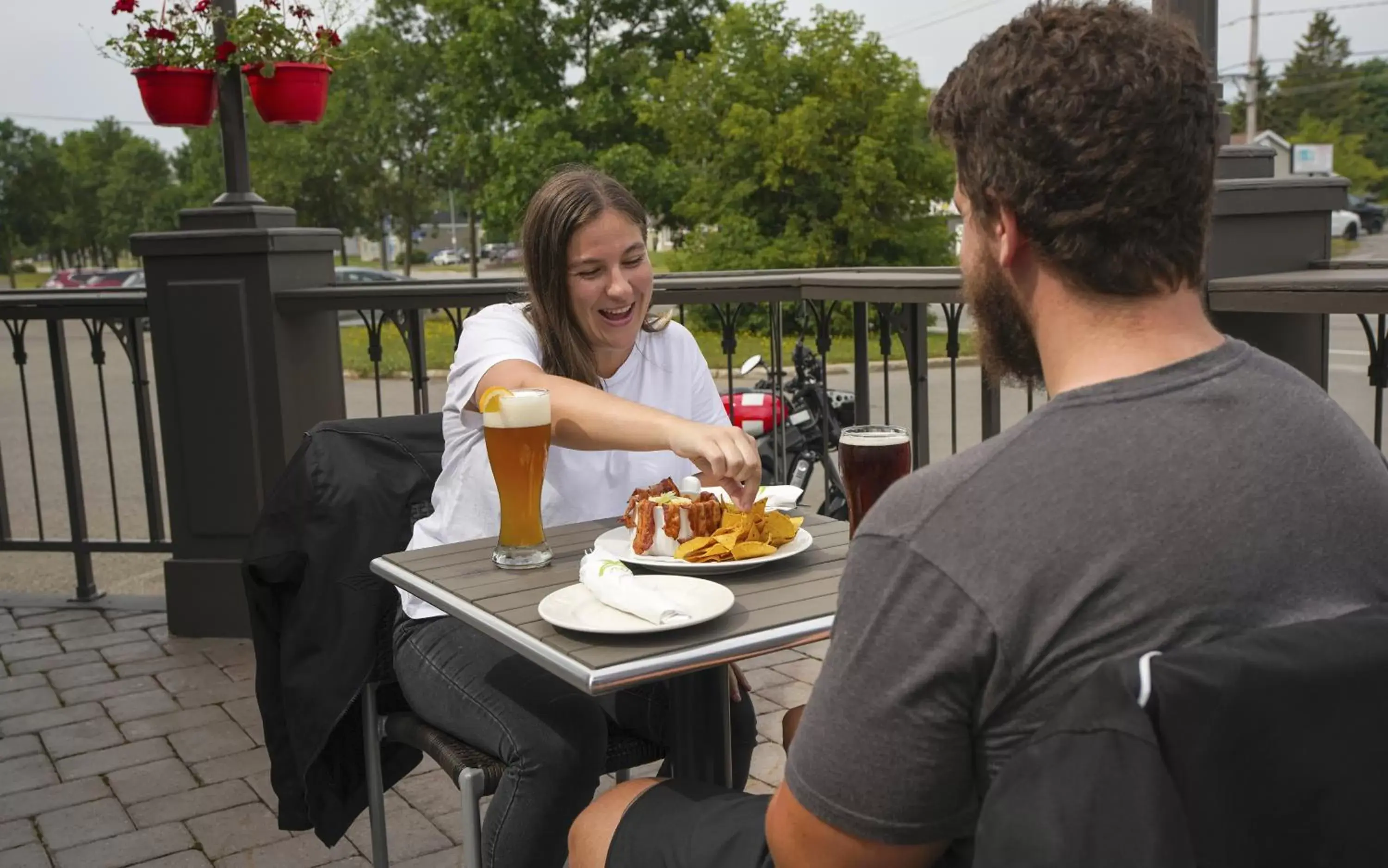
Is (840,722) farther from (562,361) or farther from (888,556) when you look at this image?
(562,361)

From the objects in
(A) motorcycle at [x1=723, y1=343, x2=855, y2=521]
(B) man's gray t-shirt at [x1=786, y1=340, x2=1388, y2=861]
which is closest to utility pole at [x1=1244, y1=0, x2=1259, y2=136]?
(A) motorcycle at [x1=723, y1=343, x2=855, y2=521]

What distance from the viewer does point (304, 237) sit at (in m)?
4.63

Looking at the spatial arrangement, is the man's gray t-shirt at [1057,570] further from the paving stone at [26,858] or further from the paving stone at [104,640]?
the paving stone at [104,640]

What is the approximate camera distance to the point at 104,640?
4.59 m

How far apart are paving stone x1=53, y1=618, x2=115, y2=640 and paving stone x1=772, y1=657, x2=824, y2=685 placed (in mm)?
2545

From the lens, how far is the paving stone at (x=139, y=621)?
4.74 metres

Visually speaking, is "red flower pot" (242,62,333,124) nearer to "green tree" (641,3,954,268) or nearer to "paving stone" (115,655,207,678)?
"paving stone" (115,655,207,678)

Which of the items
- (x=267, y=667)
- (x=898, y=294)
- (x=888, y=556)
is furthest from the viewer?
(x=898, y=294)

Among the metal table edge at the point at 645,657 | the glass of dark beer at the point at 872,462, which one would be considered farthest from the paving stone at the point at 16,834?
the glass of dark beer at the point at 872,462

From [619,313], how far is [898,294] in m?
1.56

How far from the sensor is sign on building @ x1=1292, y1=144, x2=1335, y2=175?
53.3 meters

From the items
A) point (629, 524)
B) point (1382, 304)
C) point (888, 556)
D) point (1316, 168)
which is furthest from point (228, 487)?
point (1316, 168)

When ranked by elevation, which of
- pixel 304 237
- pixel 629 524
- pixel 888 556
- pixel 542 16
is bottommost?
pixel 629 524

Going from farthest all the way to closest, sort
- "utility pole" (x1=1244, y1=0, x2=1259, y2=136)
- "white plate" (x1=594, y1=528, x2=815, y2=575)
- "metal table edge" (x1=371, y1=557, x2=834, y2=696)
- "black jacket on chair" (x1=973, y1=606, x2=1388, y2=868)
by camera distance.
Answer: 1. "utility pole" (x1=1244, y1=0, x2=1259, y2=136)
2. "white plate" (x1=594, y1=528, x2=815, y2=575)
3. "metal table edge" (x1=371, y1=557, x2=834, y2=696)
4. "black jacket on chair" (x1=973, y1=606, x2=1388, y2=868)
